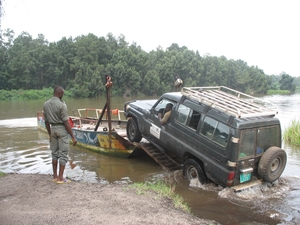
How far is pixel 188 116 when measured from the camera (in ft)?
25.0

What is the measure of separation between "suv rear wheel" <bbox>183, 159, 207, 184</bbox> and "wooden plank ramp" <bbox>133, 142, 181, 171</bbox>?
1051 millimetres

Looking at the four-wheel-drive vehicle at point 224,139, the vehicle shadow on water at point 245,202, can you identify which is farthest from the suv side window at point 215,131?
the vehicle shadow on water at point 245,202

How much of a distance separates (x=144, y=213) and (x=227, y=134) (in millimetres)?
2758

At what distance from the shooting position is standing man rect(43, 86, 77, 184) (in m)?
5.91

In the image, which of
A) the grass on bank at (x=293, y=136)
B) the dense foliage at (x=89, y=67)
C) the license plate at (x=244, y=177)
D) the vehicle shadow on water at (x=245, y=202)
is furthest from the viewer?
the dense foliage at (x=89, y=67)

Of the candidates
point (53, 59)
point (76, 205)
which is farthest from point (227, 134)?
point (53, 59)

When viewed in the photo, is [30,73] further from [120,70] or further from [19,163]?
[19,163]

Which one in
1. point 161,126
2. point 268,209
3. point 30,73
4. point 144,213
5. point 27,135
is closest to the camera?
point 144,213

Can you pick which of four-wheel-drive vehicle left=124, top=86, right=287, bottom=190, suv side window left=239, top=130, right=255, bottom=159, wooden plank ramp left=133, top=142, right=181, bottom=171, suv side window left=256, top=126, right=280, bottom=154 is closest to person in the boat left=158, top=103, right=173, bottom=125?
four-wheel-drive vehicle left=124, top=86, right=287, bottom=190

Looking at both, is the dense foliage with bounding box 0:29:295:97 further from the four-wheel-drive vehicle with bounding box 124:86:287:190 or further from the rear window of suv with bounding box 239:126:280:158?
the rear window of suv with bounding box 239:126:280:158

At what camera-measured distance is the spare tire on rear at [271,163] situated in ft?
21.4

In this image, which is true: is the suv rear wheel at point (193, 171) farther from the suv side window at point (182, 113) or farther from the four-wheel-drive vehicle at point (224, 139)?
the suv side window at point (182, 113)

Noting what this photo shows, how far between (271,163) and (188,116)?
2.22 meters

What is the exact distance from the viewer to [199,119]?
727 cm
